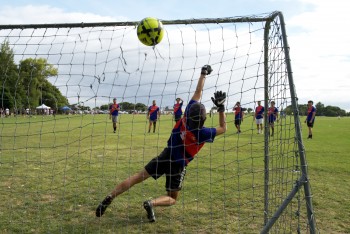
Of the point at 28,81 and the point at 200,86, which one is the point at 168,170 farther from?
the point at 28,81

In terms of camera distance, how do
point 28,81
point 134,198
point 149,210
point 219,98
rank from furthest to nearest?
1. point 134,198
2. point 28,81
3. point 149,210
4. point 219,98

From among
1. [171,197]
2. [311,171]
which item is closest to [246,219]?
[171,197]

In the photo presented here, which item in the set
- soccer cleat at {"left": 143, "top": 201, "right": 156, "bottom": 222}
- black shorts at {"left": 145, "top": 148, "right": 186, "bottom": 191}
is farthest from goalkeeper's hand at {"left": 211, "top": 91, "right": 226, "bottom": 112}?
soccer cleat at {"left": 143, "top": 201, "right": 156, "bottom": 222}

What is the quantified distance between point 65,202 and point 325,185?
15.0ft

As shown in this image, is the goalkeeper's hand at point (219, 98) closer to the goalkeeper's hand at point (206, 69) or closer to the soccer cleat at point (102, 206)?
the goalkeeper's hand at point (206, 69)

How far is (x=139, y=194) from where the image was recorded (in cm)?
586

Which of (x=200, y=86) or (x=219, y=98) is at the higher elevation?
(x=200, y=86)

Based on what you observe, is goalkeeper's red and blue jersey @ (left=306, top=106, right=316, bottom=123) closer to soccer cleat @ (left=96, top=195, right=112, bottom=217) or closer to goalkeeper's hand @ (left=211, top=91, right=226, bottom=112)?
goalkeeper's hand @ (left=211, top=91, right=226, bottom=112)

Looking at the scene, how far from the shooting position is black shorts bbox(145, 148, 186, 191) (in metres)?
4.82

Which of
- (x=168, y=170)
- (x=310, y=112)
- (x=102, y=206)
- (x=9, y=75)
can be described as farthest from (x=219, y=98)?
(x=310, y=112)

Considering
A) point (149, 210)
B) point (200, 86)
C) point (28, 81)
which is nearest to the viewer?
point (149, 210)

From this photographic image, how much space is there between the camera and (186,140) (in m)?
4.79

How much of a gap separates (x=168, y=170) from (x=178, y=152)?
282 millimetres

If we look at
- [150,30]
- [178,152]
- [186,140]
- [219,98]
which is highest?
[150,30]
